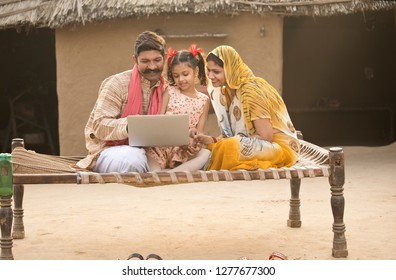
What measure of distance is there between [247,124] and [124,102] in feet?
2.75

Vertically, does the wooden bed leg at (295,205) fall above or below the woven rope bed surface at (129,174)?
below

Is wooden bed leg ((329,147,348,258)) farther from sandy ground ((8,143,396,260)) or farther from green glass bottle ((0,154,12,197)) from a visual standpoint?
green glass bottle ((0,154,12,197))

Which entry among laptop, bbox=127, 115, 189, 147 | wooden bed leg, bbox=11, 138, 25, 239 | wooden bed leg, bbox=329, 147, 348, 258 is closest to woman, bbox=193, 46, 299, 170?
laptop, bbox=127, 115, 189, 147

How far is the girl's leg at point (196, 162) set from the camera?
541 cm

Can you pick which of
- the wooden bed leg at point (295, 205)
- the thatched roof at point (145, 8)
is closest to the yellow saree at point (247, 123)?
the wooden bed leg at point (295, 205)

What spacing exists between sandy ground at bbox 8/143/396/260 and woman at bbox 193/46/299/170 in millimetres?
633

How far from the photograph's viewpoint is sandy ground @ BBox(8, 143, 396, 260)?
5.54m

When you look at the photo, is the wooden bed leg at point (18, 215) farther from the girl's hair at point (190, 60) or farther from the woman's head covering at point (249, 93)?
the woman's head covering at point (249, 93)

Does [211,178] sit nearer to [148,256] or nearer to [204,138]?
[204,138]

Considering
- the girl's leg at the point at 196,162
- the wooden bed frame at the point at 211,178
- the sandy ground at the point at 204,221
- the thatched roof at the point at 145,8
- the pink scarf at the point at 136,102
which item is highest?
the thatched roof at the point at 145,8

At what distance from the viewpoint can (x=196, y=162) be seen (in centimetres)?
545

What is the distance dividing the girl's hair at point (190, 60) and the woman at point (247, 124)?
10 centimetres
